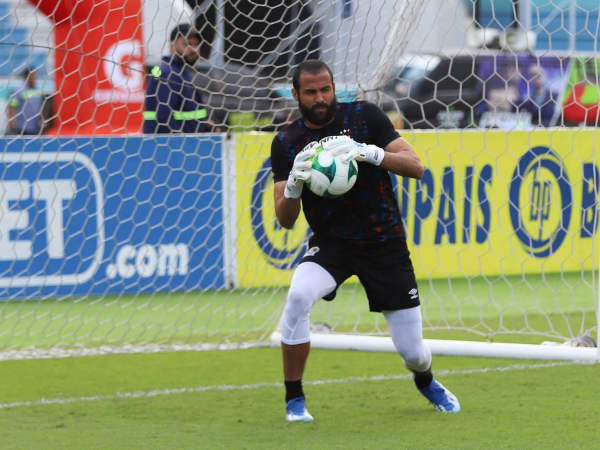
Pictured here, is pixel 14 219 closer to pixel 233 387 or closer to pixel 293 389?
pixel 233 387

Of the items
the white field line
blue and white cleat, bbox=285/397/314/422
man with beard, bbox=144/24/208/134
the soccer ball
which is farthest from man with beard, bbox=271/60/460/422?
man with beard, bbox=144/24/208/134

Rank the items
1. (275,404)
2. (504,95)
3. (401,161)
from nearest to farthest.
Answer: (401,161) < (275,404) < (504,95)

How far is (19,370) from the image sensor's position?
617 cm

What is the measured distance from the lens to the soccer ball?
4270mm

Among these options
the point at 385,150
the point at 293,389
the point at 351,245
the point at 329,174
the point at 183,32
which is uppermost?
the point at 183,32

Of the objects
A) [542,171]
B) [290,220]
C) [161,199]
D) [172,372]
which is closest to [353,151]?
[290,220]

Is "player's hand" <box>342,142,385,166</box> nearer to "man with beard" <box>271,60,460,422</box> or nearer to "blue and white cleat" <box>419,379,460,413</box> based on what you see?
"man with beard" <box>271,60,460,422</box>

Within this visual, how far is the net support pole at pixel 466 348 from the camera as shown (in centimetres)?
604

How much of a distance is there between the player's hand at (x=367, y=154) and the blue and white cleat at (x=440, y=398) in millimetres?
1221

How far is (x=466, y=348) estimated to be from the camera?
6.30 metres

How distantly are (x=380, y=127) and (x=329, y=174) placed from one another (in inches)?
20.6

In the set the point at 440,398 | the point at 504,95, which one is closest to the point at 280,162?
the point at 440,398

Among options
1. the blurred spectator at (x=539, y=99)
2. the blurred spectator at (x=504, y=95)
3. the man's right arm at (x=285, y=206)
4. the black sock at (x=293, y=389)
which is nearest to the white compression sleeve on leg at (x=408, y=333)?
the black sock at (x=293, y=389)

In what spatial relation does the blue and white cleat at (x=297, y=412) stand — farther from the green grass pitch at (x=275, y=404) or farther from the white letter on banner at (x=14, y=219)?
the white letter on banner at (x=14, y=219)
